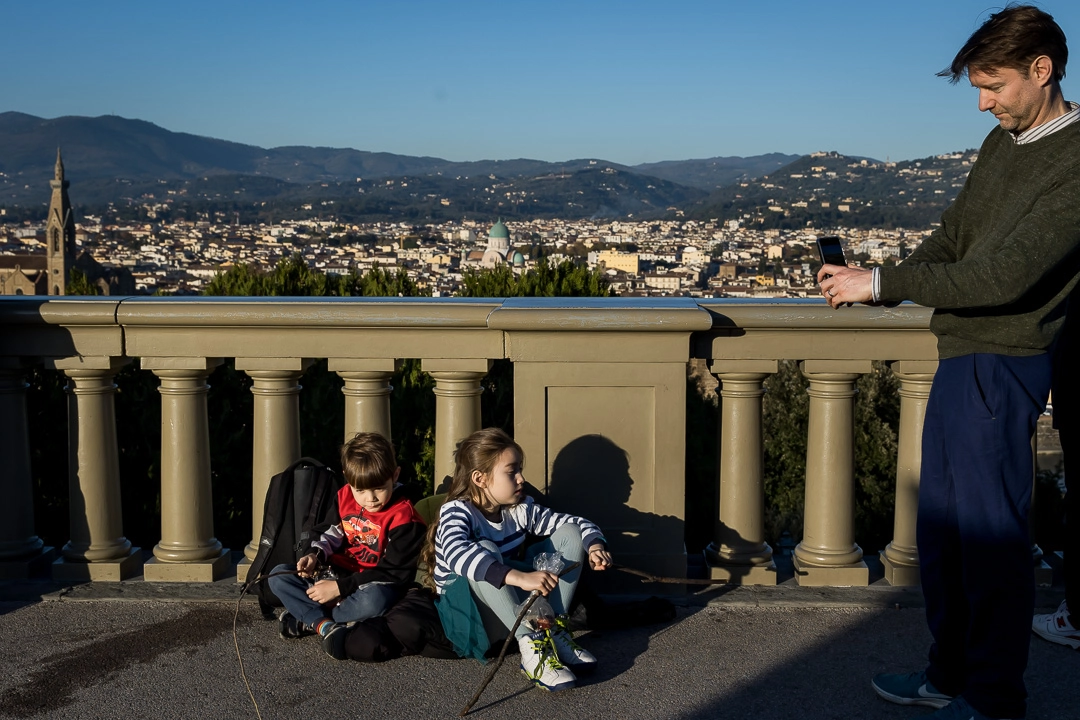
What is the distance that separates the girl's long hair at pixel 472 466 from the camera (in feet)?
11.8

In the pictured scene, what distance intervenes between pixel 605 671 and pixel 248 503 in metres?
9.80

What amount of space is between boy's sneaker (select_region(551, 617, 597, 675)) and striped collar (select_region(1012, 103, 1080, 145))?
6.19 ft

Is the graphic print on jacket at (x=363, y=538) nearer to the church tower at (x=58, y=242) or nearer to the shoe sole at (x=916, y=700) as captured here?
the shoe sole at (x=916, y=700)

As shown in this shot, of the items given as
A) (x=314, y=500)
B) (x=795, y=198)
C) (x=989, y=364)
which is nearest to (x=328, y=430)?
(x=314, y=500)

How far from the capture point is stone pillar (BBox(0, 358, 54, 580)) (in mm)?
4078

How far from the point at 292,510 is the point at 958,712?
2.20 metres

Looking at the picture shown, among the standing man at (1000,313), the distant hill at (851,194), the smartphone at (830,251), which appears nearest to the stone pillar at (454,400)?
the smartphone at (830,251)

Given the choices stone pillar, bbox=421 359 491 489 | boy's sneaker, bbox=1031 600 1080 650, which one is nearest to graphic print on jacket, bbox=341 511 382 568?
stone pillar, bbox=421 359 491 489

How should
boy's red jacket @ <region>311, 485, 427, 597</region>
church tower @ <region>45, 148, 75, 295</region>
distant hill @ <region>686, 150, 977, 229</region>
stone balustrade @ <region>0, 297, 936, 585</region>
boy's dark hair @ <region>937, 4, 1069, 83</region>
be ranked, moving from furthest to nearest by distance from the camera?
distant hill @ <region>686, 150, 977, 229</region>
church tower @ <region>45, 148, 75, 295</region>
stone balustrade @ <region>0, 297, 936, 585</region>
boy's red jacket @ <region>311, 485, 427, 597</region>
boy's dark hair @ <region>937, 4, 1069, 83</region>

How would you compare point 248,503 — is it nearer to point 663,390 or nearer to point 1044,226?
point 663,390

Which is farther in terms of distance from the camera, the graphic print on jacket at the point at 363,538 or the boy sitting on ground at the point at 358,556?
the graphic print on jacket at the point at 363,538

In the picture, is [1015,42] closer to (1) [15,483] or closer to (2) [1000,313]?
(2) [1000,313]

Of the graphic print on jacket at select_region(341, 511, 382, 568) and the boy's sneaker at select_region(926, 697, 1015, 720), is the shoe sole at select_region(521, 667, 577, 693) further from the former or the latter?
the boy's sneaker at select_region(926, 697, 1015, 720)

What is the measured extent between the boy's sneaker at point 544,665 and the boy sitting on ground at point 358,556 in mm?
568
